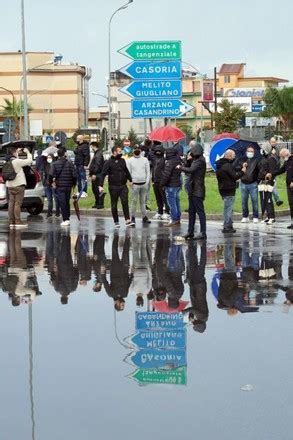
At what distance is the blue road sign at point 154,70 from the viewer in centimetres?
2867

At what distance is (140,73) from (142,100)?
32.0 inches

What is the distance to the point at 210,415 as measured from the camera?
6.98 metres

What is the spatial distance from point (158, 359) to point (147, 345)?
624mm

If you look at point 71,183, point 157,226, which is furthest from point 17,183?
point 157,226

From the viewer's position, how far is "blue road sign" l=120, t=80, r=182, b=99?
2917cm

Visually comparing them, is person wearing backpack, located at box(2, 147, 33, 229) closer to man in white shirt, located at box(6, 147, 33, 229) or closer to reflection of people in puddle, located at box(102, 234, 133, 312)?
man in white shirt, located at box(6, 147, 33, 229)

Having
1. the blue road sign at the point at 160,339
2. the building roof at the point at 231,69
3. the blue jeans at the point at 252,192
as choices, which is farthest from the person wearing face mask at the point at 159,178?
the building roof at the point at 231,69

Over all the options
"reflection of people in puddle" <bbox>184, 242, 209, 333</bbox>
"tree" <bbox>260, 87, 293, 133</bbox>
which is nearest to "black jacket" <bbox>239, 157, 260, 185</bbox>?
"reflection of people in puddle" <bbox>184, 242, 209, 333</bbox>

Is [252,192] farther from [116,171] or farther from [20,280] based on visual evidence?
[20,280]

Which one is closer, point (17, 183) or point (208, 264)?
point (208, 264)

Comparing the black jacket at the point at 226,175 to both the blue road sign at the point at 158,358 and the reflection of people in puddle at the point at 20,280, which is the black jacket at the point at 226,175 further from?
the blue road sign at the point at 158,358

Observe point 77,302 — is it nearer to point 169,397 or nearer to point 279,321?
point 279,321

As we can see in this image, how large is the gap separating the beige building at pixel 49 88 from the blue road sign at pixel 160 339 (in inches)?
5070

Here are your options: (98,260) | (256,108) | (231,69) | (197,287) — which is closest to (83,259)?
(98,260)
